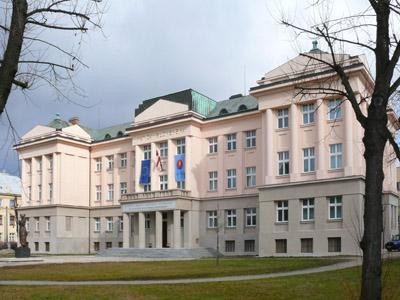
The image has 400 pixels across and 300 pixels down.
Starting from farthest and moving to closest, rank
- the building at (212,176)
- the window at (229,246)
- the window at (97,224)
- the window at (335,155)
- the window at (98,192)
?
the window at (98,192)
the window at (97,224)
the window at (229,246)
the window at (335,155)
the building at (212,176)

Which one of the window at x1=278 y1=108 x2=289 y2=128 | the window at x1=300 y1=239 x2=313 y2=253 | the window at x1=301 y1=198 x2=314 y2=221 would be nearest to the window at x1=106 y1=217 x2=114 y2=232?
the window at x1=278 y1=108 x2=289 y2=128

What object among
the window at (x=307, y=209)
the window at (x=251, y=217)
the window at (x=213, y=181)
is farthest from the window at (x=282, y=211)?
the window at (x=213, y=181)

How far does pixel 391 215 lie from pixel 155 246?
2364 centimetres

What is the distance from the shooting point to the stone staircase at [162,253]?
1900 inches

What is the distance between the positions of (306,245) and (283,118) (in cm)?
1141

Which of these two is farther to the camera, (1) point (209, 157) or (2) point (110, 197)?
(2) point (110, 197)

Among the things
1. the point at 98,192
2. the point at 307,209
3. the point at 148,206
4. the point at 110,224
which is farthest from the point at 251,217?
the point at 98,192

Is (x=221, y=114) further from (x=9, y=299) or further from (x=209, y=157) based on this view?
(x=9, y=299)

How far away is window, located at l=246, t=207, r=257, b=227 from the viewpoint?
51.8 metres

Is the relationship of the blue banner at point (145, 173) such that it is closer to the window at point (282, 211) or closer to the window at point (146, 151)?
the window at point (146, 151)

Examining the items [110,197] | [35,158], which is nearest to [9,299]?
[110,197]

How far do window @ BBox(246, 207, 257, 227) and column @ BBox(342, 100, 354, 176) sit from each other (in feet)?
38.8

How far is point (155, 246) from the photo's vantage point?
55.9m

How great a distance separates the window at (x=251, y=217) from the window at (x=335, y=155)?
1056 cm
